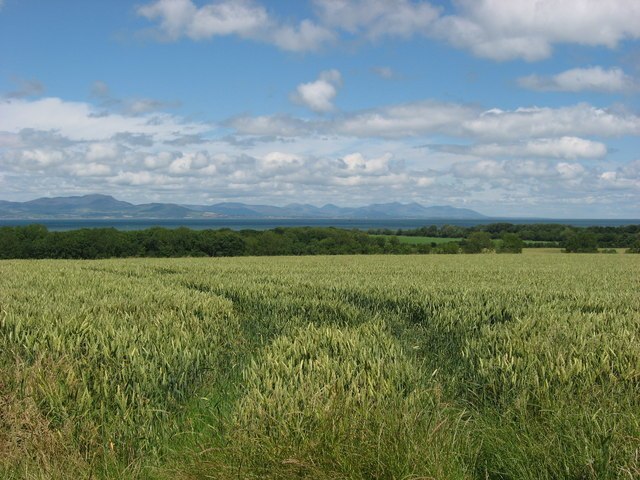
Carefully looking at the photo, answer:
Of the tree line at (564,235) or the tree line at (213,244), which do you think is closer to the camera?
the tree line at (213,244)

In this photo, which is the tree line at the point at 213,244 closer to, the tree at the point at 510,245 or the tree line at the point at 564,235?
the tree at the point at 510,245

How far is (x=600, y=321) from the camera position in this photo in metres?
8.74

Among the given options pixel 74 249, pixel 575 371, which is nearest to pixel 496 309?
pixel 575 371

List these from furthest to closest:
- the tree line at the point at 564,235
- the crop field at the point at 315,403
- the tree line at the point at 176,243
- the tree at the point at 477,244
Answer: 1. the tree line at the point at 564,235
2. the tree at the point at 477,244
3. the tree line at the point at 176,243
4. the crop field at the point at 315,403

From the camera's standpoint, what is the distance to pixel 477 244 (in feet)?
258

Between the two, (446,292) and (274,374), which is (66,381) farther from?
(446,292)

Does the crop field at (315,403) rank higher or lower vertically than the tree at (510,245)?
higher

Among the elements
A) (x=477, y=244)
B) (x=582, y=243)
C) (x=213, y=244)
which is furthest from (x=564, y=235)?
(x=213, y=244)

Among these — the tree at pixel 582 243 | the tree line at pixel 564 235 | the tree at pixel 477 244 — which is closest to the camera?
the tree at pixel 477 244

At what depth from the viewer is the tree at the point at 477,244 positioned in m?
78.1

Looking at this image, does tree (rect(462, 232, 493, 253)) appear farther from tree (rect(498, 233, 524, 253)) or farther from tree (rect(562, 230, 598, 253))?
tree (rect(562, 230, 598, 253))

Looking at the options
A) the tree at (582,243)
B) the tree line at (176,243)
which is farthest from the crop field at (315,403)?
the tree at (582,243)

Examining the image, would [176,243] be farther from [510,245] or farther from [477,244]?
[510,245]

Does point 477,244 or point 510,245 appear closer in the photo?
point 510,245
